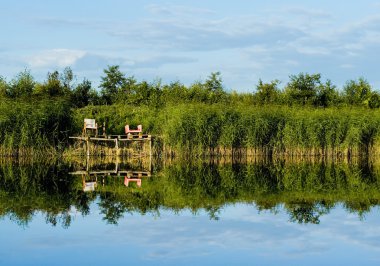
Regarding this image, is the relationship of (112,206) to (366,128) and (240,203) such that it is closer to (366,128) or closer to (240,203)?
(240,203)

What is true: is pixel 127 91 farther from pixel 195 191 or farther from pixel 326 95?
pixel 195 191

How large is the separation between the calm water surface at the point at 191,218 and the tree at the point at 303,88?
15.9 meters

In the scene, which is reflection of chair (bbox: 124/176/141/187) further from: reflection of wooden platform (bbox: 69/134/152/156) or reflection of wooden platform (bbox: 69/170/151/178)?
reflection of wooden platform (bbox: 69/134/152/156)

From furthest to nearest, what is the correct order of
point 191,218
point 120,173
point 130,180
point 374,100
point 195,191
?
point 374,100, point 120,173, point 130,180, point 195,191, point 191,218

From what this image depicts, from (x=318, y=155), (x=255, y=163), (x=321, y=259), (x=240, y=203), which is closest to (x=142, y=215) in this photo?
(x=240, y=203)

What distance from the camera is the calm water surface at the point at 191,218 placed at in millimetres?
9422

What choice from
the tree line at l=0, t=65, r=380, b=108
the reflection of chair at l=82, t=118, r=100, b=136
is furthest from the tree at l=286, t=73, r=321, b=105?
the reflection of chair at l=82, t=118, r=100, b=136

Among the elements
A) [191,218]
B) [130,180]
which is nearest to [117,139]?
[130,180]

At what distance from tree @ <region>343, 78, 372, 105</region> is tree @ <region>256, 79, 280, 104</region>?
3.94 meters

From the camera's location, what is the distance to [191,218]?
40.8 ft

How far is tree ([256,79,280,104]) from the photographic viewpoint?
118 feet

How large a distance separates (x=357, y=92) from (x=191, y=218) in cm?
2594

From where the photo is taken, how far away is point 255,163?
2450 cm

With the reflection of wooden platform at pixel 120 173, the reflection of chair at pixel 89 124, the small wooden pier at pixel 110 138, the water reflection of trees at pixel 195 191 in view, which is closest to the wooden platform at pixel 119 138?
the small wooden pier at pixel 110 138
